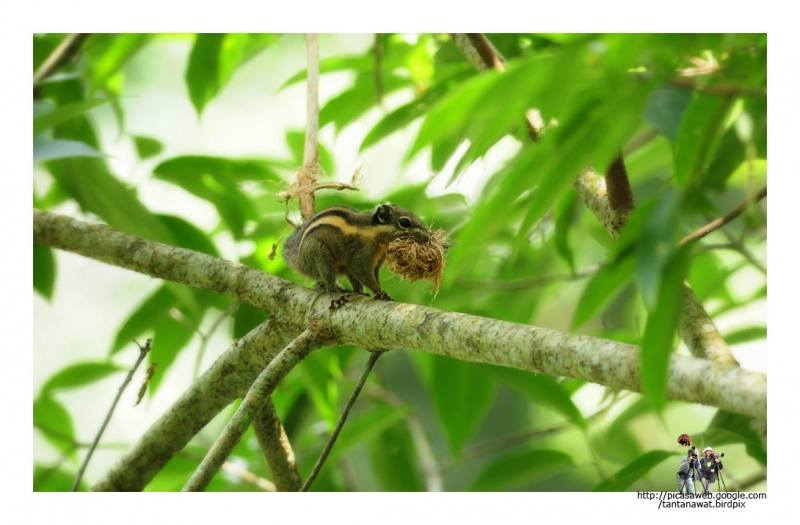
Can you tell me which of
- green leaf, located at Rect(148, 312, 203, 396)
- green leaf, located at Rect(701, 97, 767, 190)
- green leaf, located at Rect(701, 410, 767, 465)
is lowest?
green leaf, located at Rect(701, 410, 767, 465)

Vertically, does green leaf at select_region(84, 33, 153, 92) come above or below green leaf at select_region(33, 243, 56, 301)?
above

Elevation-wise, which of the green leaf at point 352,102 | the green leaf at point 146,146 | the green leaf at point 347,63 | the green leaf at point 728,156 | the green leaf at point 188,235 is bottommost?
the green leaf at point 728,156

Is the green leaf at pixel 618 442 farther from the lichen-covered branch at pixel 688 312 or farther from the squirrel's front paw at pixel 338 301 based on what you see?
the squirrel's front paw at pixel 338 301

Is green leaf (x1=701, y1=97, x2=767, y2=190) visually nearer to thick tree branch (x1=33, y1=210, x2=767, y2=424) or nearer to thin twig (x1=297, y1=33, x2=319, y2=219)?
thick tree branch (x1=33, y1=210, x2=767, y2=424)

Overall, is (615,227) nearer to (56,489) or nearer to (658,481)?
(658,481)

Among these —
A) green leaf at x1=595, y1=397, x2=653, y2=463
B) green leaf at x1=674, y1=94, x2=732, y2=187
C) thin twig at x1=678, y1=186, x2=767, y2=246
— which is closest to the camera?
green leaf at x1=674, y1=94, x2=732, y2=187

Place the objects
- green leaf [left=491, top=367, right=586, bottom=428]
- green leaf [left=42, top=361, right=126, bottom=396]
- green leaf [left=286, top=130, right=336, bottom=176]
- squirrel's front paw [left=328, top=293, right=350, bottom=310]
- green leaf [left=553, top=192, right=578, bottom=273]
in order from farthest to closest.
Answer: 1. green leaf [left=286, top=130, right=336, bottom=176]
2. green leaf [left=42, top=361, right=126, bottom=396]
3. green leaf [left=491, top=367, right=586, bottom=428]
4. green leaf [left=553, top=192, right=578, bottom=273]
5. squirrel's front paw [left=328, top=293, right=350, bottom=310]

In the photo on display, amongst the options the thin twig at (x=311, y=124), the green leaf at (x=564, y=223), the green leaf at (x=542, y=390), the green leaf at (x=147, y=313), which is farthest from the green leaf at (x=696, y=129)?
the green leaf at (x=147, y=313)

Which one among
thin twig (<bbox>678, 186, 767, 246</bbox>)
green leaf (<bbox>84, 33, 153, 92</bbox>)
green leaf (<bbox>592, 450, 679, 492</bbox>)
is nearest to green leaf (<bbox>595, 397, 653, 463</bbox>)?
green leaf (<bbox>592, 450, 679, 492</bbox>)
